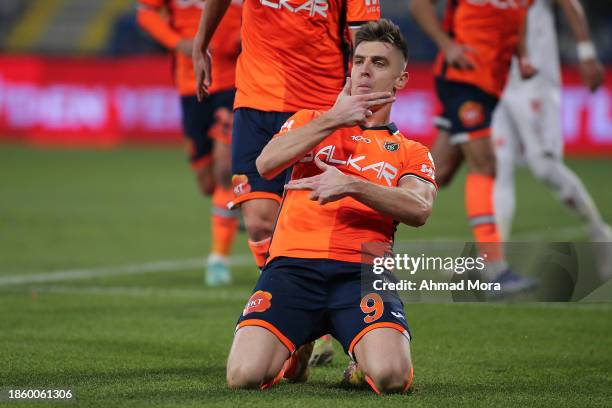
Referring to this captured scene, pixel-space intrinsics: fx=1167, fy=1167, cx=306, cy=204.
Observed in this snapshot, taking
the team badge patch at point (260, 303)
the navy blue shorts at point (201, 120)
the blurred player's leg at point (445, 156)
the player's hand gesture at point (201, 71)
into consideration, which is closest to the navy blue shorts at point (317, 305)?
the team badge patch at point (260, 303)

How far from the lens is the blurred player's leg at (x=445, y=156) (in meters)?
7.96

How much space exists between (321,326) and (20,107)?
16.9 m

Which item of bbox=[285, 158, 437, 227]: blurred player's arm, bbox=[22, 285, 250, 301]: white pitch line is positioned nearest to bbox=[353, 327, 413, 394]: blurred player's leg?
bbox=[285, 158, 437, 227]: blurred player's arm

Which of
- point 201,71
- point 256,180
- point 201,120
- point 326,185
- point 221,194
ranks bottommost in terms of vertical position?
point 221,194

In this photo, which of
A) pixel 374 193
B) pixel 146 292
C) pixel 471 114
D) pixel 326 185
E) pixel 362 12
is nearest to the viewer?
pixel 326 185

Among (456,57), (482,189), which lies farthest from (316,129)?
(482,189)

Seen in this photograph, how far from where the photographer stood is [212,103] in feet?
28.3

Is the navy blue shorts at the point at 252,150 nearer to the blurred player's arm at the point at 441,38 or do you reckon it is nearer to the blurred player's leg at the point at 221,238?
the blurred player's arm at the point at 441,38

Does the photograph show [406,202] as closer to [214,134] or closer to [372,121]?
[372,121]

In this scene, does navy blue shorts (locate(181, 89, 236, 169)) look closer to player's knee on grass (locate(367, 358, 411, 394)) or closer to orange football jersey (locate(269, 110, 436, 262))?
orange football jersey (locate(269, 110, 436, 262))

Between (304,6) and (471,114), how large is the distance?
229 cm

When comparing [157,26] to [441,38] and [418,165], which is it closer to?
[441,38]

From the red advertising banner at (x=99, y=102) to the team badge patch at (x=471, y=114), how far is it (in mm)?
11790

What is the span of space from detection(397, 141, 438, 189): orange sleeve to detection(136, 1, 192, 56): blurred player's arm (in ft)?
11.8
